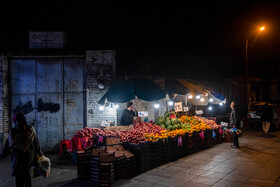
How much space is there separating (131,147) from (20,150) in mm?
3220

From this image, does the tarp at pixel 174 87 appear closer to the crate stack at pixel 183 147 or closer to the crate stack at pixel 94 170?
the crate stack at pixel 183 147

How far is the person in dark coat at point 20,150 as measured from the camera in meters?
4.61

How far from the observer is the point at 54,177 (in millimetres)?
6559

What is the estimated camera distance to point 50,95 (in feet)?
33.1

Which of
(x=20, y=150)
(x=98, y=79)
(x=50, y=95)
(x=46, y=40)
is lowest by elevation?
(x=20, y=150)

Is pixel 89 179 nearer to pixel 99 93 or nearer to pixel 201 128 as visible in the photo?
pixel 99 93

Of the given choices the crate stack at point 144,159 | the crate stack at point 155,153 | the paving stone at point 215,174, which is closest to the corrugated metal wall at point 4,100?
the crate stack at point 144,159

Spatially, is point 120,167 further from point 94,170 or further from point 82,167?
point 82,167

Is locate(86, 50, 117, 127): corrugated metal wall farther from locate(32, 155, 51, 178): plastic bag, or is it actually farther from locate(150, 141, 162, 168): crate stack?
locate(32, 155, 51, 178): plastic bag

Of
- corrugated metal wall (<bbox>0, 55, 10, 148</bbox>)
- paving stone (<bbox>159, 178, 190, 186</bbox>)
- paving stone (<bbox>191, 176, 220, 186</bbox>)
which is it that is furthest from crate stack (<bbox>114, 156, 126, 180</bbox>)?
corrugated metal wall (<bbox>0, 55, 10, 148</bbox>)

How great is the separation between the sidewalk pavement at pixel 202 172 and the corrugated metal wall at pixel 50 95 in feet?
4.57

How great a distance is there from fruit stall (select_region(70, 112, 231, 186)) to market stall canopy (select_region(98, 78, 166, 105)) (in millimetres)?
1012

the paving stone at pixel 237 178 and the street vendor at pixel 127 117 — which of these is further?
the street vendor at pixel 127 117

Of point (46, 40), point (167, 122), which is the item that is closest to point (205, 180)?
point (167, 122)
